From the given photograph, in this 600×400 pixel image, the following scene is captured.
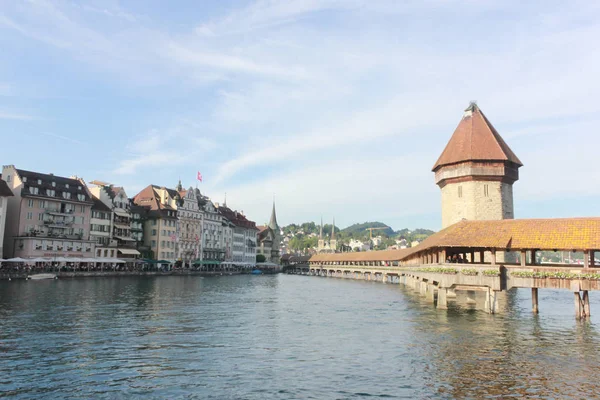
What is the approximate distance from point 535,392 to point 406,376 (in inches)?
168

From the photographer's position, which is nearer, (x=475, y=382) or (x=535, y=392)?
(x=535, y=392)

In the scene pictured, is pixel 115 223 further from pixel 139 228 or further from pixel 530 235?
pixel 530 235

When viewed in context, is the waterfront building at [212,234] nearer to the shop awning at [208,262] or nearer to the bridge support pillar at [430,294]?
the shop awning at [208,262]

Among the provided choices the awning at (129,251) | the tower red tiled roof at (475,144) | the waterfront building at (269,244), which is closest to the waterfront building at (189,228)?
the awning at (129,251)

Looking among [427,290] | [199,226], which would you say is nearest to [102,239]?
[199,226]

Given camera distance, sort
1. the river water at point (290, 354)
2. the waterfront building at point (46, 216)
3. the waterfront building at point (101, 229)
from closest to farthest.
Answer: the river water at point (290, 354), the waterfront building at point (46, 216), the waterfront building at point (101, 229)

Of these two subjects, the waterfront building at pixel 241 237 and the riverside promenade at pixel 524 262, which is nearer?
the riverside promenade at pixel 524 262

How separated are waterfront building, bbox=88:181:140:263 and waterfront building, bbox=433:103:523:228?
190 ft

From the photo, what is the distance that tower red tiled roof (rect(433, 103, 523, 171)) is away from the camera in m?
63.2

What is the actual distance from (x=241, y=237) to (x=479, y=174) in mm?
93541

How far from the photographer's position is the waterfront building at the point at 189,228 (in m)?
116

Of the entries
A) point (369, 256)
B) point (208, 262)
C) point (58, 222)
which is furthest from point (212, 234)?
point (58, 222)

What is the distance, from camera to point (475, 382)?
1753 cm

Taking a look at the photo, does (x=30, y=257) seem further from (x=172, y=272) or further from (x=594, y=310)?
(x=594, y=310)
